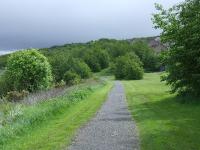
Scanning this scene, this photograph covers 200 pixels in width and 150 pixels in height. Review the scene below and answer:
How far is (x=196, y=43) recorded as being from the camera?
30672 mm

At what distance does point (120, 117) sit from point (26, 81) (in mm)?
32057

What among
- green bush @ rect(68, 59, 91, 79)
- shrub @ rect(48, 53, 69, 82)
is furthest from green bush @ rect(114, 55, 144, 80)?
shrub @ rect(48, 53, 69, 82)

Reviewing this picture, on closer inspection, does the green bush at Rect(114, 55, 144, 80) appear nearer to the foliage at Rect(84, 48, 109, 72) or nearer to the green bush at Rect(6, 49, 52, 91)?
the foliage at Rect(84, 48, 109, 72)

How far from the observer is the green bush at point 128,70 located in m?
124

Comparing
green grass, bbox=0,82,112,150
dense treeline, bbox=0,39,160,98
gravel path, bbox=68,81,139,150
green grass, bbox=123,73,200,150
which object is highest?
dense treeline, bbox=0,39,160,98

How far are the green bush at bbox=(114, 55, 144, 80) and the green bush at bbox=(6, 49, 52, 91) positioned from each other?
2702 inches

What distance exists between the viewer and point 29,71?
180ft

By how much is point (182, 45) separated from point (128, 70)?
9296 cm

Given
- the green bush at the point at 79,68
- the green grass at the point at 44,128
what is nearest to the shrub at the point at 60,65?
the green bush at the point at 79,68

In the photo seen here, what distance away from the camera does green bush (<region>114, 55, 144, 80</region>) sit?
124 metres

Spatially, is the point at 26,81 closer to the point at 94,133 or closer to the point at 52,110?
the point at 52,110

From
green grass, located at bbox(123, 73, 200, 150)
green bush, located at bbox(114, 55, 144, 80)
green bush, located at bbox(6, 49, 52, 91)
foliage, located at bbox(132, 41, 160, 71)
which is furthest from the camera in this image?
foliage, located at bbox(132, 41, 160, 71)

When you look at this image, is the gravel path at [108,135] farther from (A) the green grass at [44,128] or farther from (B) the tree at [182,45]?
(B) the tree at [182,45]

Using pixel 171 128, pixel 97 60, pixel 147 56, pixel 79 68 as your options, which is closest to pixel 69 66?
pixel 79 68
